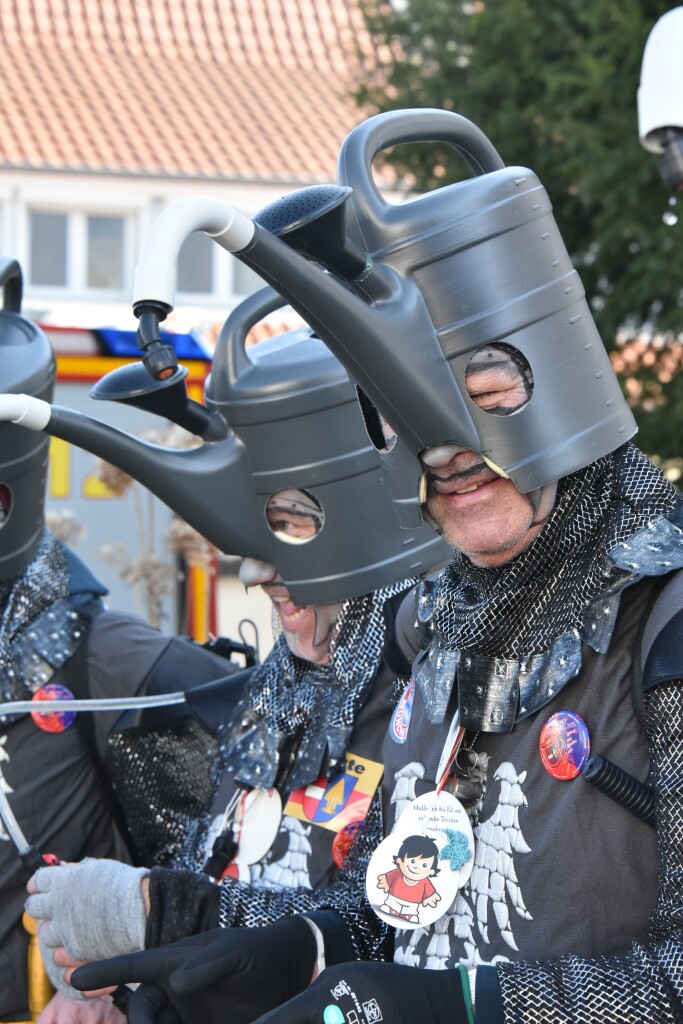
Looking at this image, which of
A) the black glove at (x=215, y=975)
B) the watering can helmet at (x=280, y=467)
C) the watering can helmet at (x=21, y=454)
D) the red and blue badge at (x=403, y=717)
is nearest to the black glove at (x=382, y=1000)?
the black glove at (x=215, y=975)

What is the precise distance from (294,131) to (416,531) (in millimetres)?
12919

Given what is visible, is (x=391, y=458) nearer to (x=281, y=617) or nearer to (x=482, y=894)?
(x=482, y=894)

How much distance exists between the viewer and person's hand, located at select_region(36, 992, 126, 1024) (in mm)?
2656

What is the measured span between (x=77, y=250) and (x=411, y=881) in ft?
42.8

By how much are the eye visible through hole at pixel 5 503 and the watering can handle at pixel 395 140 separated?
1.46m

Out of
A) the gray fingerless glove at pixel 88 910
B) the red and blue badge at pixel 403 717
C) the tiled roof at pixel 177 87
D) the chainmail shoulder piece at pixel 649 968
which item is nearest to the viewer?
the chainmail shoulder piece at pixel 649 968

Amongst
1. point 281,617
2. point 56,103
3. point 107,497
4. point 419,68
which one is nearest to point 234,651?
point 281,617

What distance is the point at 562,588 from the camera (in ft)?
6.01

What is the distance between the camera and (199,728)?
10.1 ft

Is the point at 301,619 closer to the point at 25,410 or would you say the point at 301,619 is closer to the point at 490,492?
the point at 25,410

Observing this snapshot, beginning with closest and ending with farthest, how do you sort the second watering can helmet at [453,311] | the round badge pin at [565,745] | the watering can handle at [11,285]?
→ the round badge pin at [565,745] < the second watering can helmet at [453,311] < the watering can handle at [11,285]

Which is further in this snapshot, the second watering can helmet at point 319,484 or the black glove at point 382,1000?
the second watering can helmet at point 319,484

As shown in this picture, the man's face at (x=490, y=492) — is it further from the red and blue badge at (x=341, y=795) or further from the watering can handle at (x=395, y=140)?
the red and blue badge at (x=341, y=795)

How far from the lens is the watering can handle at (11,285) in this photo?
11.0ft
